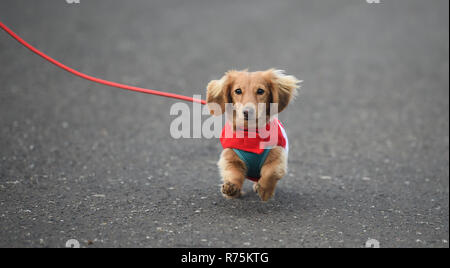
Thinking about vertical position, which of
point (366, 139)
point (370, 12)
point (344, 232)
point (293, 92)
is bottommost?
point (344, 232)

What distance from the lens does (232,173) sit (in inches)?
164

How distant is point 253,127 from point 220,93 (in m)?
0.42

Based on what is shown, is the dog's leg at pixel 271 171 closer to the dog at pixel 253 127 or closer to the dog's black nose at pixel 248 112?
the dog at pixel 253 127

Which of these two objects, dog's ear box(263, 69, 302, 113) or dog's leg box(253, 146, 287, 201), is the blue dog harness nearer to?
dog's leg box(253, 146, 287, 201)

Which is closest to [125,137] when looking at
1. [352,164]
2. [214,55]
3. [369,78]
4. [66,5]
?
[352,164]

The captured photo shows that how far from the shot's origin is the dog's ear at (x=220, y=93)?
4.06 meters

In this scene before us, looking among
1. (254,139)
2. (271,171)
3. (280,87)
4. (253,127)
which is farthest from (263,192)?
(280,87)

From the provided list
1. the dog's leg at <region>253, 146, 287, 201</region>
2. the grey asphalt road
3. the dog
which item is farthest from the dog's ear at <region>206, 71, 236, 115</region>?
the grey asphalt road

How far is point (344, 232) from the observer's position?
3.93 metres

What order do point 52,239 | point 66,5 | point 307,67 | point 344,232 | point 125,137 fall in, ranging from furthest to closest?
1. point 66,5
2. point 307,67
3. point 125,137
4. point 344,232
5. point 52,239

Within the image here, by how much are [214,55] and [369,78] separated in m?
3.53

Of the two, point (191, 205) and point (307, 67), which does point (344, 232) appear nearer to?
point (191, 205)

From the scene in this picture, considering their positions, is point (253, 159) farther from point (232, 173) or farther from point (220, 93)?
point (220, 93)

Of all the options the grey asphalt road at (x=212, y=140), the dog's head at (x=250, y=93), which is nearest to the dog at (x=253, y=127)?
the dog's head at (x=250, y=93)
